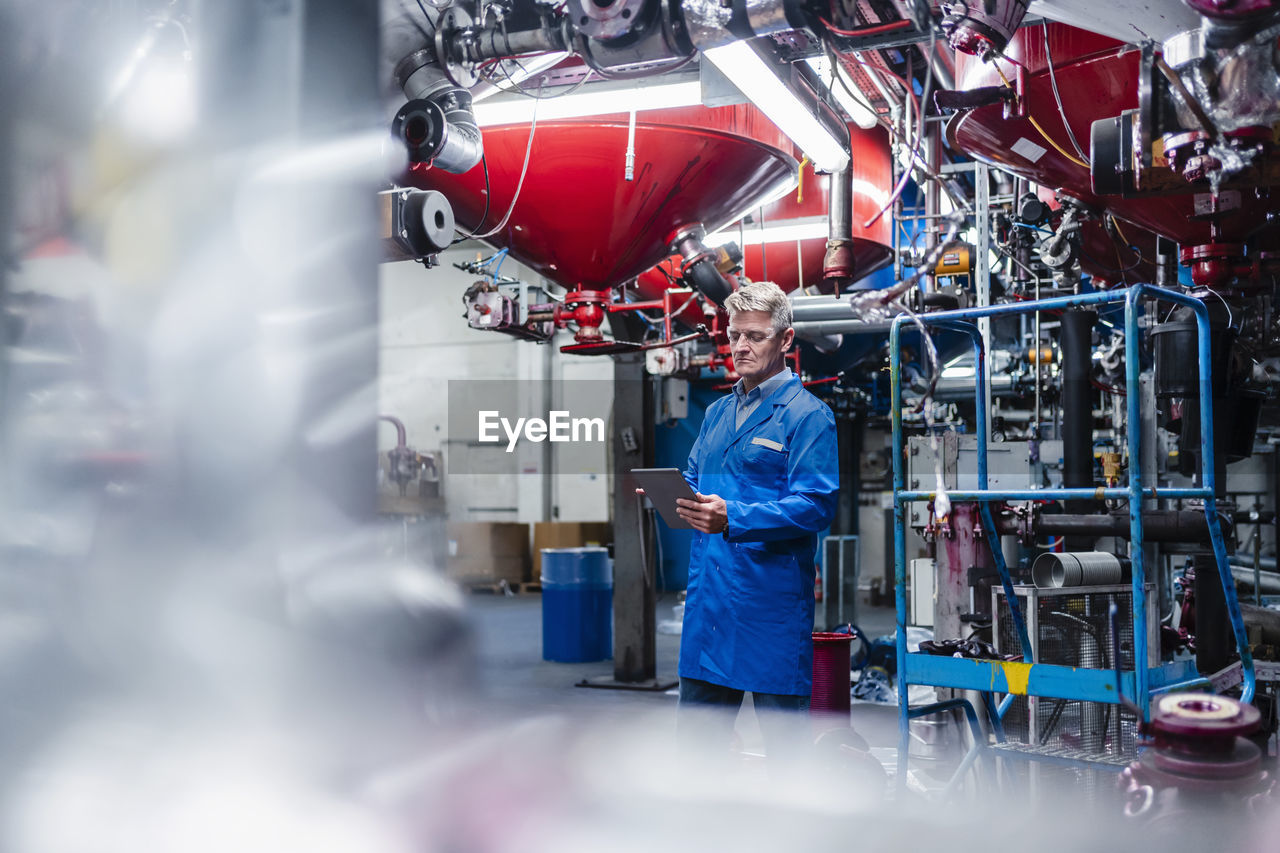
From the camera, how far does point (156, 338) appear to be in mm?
2549

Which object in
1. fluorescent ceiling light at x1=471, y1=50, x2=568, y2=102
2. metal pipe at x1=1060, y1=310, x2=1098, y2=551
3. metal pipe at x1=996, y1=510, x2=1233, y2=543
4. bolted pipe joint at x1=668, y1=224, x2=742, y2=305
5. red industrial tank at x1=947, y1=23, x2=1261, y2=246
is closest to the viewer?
fluorescent ceiling light at x1=471, y1=50, x2=568, y2=102

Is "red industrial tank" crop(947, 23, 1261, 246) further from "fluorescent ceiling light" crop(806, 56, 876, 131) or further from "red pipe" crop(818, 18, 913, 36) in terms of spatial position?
"red pipe" crop(818, 18, 913, 36)

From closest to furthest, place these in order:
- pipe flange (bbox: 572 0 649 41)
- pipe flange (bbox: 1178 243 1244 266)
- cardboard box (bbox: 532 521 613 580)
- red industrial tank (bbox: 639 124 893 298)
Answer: pipe flange (bbox: 572 0 649 41) < pipe flange (bbox: 1178 243 1244 266) < red industrial tank (bbox: 639 124 893 298) < cardboard box (bbox: 532 521 613 580)

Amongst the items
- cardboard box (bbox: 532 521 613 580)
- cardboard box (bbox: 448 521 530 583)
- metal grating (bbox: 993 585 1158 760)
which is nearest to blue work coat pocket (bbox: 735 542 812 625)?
metal grating (bbox: 993 585 1158 760)

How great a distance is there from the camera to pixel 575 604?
755cm

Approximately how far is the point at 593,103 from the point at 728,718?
2.57 meters

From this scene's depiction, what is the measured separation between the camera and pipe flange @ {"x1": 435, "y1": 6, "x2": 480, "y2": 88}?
2.96 m

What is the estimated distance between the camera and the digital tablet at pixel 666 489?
2773 mm

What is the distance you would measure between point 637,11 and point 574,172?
83.6 inches

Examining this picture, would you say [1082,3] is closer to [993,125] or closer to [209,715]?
[993,125]

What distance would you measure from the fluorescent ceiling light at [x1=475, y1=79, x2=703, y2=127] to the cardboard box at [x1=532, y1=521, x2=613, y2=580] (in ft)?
30.4

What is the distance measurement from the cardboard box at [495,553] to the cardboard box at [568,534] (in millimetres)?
178

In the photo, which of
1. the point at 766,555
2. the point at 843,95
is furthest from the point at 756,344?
the point at 843,95

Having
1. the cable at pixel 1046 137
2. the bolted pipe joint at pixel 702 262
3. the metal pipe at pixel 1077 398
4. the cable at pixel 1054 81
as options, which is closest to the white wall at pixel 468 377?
the bolted pipe joint at pixel 702 262
